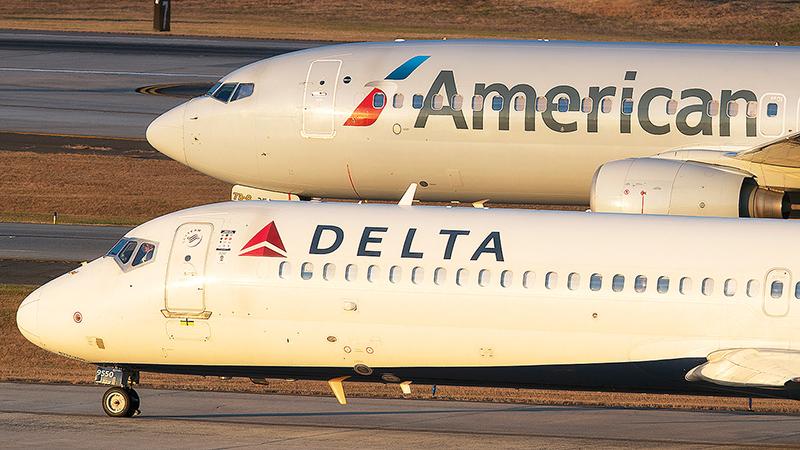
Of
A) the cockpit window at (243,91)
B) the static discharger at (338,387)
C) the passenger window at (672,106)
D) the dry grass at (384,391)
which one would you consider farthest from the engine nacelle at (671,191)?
the static discharger at (338,387)

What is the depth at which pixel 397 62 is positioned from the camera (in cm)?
3903

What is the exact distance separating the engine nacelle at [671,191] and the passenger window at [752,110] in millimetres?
1782

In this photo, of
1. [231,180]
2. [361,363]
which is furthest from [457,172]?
[361,363]

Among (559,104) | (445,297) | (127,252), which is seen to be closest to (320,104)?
(559,104)

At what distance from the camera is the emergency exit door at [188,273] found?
87.7ft

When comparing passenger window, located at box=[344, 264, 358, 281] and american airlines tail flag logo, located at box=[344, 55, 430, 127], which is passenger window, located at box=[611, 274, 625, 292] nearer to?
passenger window, located at box=[344, 264, 358, 281]

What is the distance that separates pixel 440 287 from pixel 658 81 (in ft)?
44.1

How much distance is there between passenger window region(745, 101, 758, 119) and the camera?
1471 inches

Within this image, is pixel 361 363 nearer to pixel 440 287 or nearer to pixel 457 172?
pixel 440 287

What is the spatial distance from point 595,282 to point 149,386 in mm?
10214

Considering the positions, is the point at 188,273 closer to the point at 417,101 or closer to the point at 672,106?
the point at 417,101

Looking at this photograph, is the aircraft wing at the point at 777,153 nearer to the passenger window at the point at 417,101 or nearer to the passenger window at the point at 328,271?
the passenger window at the point at 417,101

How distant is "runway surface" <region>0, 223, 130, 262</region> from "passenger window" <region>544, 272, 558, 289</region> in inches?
760

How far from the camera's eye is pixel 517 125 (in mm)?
37938
